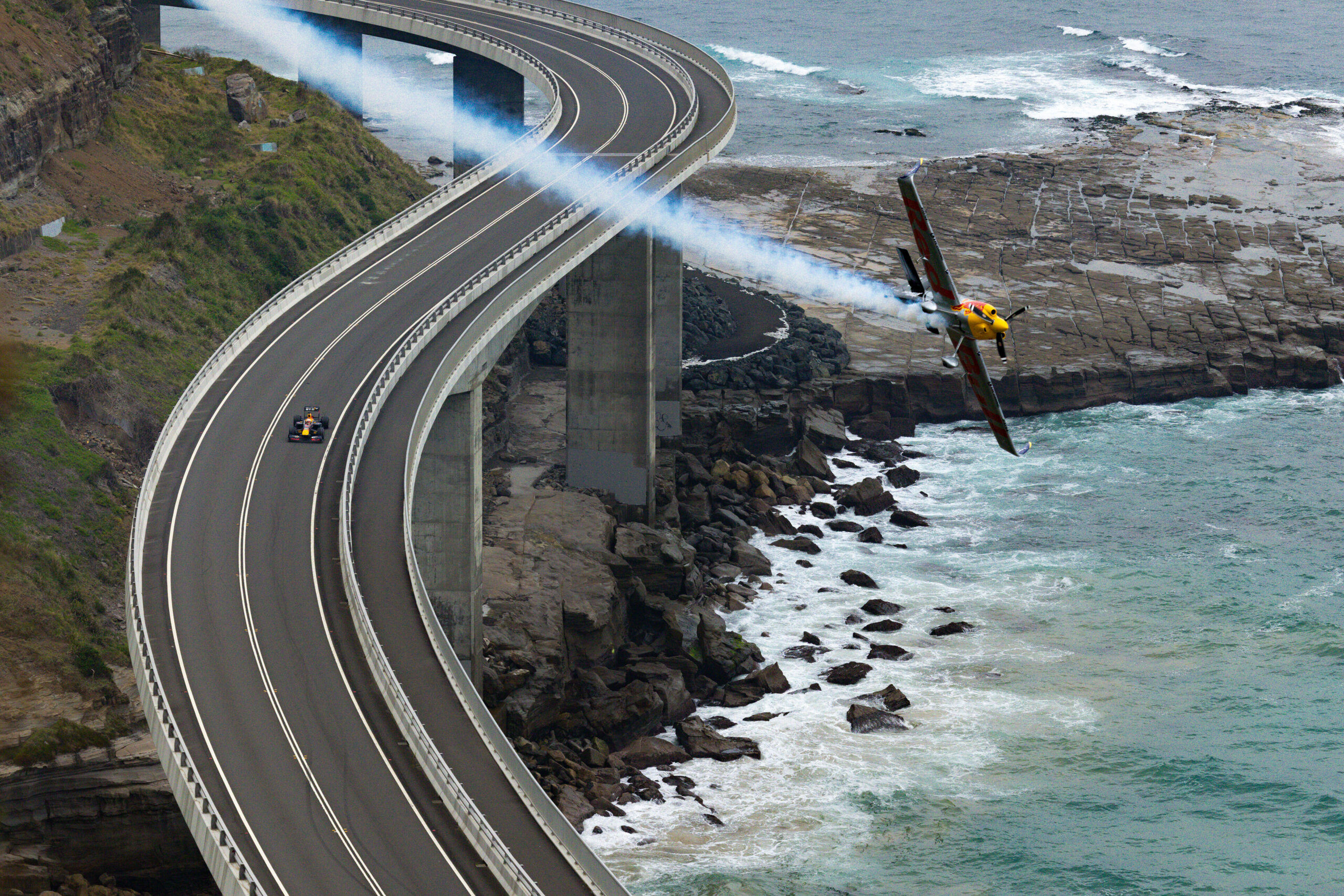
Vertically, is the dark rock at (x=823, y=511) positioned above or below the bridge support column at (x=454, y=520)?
below

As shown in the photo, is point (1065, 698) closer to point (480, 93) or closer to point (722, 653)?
point (722, 653)

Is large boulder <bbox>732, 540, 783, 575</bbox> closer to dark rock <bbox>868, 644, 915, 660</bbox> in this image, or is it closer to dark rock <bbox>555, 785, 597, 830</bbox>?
dark rock <bbox>868, 644, 915, 660</bbox>

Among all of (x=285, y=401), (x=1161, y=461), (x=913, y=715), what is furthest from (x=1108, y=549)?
(x=285, y=401)

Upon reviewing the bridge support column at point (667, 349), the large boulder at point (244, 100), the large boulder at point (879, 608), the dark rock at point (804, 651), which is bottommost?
the dark rock at point (804, 651)

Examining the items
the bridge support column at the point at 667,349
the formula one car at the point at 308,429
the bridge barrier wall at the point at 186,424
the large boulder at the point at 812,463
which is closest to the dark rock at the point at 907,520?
the large boulder at the point at 812,463

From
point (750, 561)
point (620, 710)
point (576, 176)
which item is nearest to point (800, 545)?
point (750, 561)

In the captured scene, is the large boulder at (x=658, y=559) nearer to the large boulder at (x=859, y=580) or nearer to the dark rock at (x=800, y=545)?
the dark rock at (x=800, y=545)

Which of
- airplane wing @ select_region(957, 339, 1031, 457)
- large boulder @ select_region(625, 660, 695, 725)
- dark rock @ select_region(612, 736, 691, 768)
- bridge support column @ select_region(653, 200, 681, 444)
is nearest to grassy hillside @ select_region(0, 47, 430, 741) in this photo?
dark rock @ select_region(612, 736, 691, 768)
